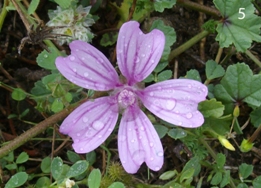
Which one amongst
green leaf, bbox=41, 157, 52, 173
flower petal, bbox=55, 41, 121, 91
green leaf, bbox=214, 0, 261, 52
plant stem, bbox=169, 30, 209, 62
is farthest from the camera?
plant stem, bbox=169, 30, 209, 62

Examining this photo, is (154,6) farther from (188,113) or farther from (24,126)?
(24,126)

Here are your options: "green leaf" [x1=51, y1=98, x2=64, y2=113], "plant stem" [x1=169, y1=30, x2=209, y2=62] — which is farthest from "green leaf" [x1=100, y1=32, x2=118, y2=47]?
"green leaf" [x1=51, y1=98, x2=64, y2=113]

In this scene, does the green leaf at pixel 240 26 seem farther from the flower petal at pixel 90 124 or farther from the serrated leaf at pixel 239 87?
the flower petal at pixel 90 124

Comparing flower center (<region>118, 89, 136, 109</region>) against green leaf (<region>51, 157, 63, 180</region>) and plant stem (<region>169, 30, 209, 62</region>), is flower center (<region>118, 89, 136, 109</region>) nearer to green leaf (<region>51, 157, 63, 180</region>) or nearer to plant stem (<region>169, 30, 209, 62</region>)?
green leaf (<region>51, 157, 63, 180</region>)

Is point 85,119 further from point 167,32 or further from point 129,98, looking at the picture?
point 167,32

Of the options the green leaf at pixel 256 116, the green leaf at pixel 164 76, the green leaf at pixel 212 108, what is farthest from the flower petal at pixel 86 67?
the green leaf at pixel 256 116

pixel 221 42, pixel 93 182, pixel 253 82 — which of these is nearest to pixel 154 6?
pixel 221 42
